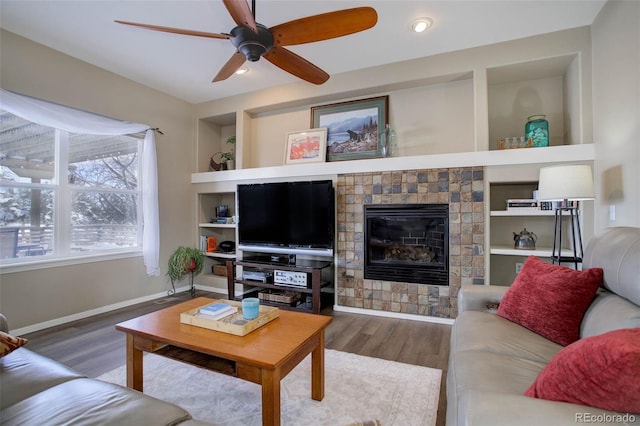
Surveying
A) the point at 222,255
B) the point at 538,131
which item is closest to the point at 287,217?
the point at 222,255

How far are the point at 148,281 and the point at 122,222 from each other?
33.0 inches

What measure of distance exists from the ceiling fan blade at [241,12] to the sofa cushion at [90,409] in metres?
1.87

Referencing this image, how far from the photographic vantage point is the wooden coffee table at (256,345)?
4.49 feet

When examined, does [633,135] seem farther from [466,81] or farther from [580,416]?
[580,416]

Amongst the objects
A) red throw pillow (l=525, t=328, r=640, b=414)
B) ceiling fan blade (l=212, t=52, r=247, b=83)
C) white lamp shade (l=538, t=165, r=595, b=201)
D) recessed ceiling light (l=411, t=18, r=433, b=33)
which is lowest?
red throw pillow (l=525, t=328, r=640, b=414)

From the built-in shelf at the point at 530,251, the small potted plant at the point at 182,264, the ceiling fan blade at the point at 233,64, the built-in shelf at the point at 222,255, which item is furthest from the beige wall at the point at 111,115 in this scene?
the built-in shelf at the point at 530,251

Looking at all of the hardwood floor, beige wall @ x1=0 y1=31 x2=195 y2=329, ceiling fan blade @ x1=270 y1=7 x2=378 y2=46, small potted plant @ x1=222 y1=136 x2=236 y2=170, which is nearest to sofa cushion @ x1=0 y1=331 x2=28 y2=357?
the hardwood floor

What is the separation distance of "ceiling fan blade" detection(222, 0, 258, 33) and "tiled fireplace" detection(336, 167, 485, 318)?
205 centimetres

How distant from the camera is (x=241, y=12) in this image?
5.57 ft

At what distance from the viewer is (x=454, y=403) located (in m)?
1.12

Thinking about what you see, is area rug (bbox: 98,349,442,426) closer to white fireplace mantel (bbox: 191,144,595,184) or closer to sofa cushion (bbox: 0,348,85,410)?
sofa cushion (bbox: 0,348,85,410)

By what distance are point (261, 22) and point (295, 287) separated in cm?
268

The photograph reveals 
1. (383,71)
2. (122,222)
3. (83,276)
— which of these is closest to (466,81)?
(383,71)

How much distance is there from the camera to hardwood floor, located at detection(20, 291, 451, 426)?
2.29 meters
